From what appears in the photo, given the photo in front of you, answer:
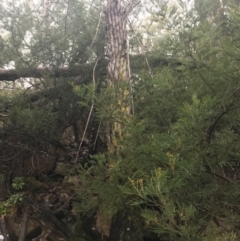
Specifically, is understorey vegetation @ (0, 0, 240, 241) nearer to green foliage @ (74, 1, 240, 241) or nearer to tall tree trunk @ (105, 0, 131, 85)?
green foliage @ (74, 1, 240, 241)

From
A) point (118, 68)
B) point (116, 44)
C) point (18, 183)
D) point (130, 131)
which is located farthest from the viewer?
point (18, 183)

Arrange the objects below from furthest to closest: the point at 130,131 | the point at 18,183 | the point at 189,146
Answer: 1. the point at 18,183
2. the point at 130,131
3. the point at 189,146

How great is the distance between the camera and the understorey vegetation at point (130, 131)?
249cm

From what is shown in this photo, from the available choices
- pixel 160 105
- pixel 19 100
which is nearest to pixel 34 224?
pixel 19 100

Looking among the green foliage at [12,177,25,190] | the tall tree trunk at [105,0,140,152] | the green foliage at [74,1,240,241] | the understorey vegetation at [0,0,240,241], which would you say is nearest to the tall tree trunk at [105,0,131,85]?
the tall tree trunk at [105,0,140,152]

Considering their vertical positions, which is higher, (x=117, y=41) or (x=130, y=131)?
(x=117, y=41)

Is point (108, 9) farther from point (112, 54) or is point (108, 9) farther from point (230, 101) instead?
point (230, 101)

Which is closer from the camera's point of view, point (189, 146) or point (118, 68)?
point (189, 146)

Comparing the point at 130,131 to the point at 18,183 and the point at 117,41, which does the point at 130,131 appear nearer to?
the point at 117,41

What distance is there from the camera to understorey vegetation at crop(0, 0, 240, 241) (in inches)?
98.0

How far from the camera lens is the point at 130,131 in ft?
9.39

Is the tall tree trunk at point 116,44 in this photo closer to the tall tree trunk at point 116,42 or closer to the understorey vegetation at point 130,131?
the tall tree trunk at point 116,42

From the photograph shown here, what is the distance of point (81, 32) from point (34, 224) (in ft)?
10.9

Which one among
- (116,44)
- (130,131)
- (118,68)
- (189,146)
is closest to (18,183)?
(118,68)
